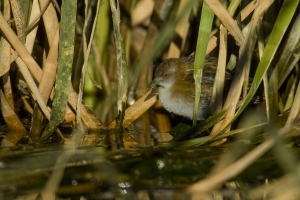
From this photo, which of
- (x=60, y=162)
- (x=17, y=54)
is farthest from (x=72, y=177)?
(x=17, y=54)

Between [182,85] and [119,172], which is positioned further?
[182,85]

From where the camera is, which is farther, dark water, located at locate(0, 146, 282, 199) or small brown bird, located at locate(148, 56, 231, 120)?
small brown bird, located at locate(148, 56, 231, 120)

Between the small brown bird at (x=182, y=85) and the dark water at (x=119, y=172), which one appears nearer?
the dark water at (x=119, y=172)

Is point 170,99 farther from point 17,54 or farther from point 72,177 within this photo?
point 72,177

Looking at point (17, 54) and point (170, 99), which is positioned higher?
point (17, 54)
